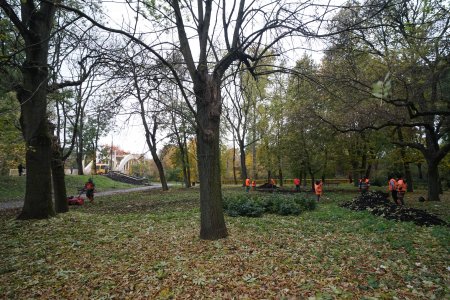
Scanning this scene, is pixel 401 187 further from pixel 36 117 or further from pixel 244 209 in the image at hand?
pixel 36 117

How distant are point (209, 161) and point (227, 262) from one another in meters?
2.32

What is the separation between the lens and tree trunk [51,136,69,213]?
11.3m

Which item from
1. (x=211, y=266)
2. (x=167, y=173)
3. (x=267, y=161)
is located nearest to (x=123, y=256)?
(x=211, y=266)

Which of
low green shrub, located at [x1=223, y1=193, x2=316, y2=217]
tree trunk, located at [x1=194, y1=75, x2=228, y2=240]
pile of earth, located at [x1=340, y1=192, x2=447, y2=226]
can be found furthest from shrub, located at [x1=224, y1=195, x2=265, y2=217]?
pile of earth, located at [x1=340, y1=192, x2=447, y2=226]

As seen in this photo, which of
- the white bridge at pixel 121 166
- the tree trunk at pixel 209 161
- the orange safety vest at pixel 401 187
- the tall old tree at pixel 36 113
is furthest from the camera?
the white bridge at pixel 121 166

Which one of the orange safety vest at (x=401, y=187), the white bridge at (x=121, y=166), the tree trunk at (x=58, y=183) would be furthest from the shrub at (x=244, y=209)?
the white bridge at (x=121, y=166)

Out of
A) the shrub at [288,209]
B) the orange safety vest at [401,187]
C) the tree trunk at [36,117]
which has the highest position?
the tree trunk at [36,117]

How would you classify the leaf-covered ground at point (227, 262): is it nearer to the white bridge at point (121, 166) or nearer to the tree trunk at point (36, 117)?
the tree trunk at point (36, 117)

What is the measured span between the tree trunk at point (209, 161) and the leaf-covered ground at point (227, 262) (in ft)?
1.37

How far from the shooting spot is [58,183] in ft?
38.1

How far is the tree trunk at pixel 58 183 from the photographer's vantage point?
11.3m

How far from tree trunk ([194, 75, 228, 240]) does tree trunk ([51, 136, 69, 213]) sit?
7434 mm

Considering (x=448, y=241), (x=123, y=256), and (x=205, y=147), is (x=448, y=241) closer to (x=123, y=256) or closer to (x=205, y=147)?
(x=205, y=147)

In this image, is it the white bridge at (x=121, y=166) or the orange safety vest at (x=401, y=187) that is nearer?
the orange safety vest at (x=401, y=187)
